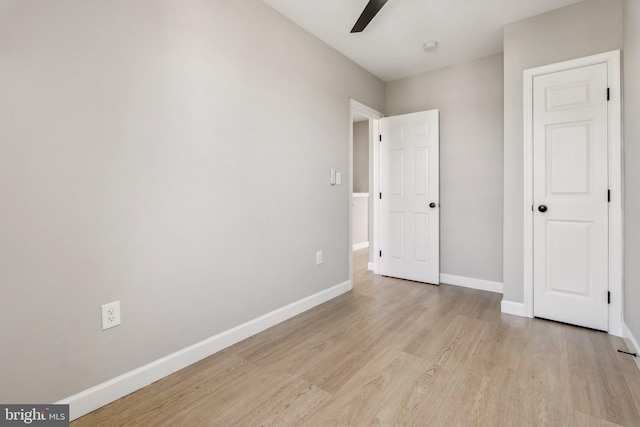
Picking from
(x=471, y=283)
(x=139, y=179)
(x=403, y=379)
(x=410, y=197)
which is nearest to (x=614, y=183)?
(x=471, y=283)

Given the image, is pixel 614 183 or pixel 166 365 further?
pixel 614 183

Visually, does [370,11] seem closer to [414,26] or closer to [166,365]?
[414,26]

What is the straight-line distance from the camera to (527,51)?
8.54ft

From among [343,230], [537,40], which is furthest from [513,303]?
[537,40]

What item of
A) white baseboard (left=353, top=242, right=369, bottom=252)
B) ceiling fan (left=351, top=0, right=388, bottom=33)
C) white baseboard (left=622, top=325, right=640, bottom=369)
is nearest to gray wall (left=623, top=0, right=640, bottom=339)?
white baseboard (left=622, top=325, right=640, bottom=369)

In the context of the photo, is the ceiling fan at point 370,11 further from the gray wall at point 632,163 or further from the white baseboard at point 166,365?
the white baseboard at point 166,365

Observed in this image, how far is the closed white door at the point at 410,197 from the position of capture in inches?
142

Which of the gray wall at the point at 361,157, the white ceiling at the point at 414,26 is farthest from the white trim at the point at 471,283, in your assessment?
the gray wall at the point at 361,157

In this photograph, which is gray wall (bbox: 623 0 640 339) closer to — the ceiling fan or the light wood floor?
the light wood floor

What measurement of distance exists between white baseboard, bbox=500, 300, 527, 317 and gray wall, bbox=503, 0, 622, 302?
0.04 m

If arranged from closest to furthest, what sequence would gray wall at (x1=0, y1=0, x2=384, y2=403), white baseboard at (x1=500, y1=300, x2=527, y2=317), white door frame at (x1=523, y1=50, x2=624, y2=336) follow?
1. gray wall at (x1=0, y1=0, x2=384, y2=403)
2. white door frame at (x1=523, y1=50, x2=624, y2=336)
3. white baseboard at (x1=500, y1=300, x2=527, y2=317)

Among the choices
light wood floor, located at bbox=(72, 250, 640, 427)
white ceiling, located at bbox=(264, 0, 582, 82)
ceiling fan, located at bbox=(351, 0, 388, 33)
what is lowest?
light wood floor, located at bbox=(72, 250, 640, 427)

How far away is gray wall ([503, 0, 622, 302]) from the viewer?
91.4 inches

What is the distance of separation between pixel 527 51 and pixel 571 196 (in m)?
1.26
